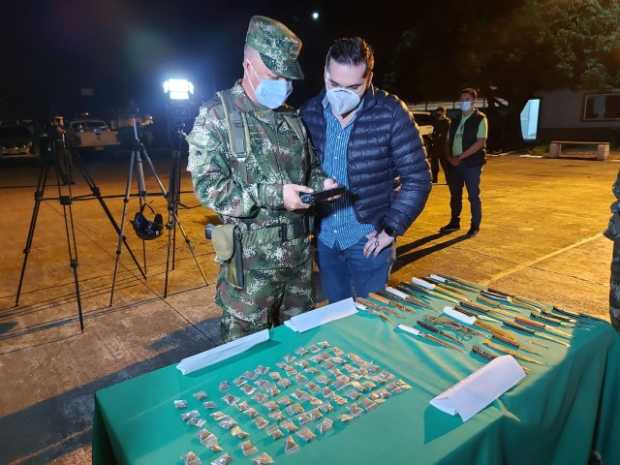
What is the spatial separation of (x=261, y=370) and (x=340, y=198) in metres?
1.13

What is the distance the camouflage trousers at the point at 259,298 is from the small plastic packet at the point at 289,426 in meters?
0.85

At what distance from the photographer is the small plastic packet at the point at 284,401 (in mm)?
1296

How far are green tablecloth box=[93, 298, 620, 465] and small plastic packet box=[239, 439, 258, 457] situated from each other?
1 cm

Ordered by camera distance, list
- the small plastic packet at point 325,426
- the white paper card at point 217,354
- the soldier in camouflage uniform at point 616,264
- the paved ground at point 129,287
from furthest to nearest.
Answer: the soldier in camouflage uniform at point 616,264, the paved ground at point 129,287, the white paper card at point 217,354, the small plastic packet at point 325,426

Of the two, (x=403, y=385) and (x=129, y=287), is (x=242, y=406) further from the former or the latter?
(x=129, y=287)

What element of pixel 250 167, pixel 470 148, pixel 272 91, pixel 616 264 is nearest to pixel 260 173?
pixel 250 167

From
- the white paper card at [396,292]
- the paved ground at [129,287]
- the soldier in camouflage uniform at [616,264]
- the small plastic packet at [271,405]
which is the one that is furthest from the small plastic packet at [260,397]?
the soldier in camouflage uniform at [616,264]

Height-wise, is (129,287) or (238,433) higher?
(238,433)

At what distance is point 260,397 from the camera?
4.30 ft

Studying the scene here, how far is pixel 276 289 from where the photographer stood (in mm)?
2092

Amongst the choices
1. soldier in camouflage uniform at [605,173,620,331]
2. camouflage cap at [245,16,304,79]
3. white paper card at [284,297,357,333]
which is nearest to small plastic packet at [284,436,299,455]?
white paper card at [284,297,357,333]

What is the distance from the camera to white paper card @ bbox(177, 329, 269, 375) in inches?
55.7

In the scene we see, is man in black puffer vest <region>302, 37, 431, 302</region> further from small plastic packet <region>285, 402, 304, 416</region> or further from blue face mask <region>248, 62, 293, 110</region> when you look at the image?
small plastic packet <region>285, 402, 304, 416</region>

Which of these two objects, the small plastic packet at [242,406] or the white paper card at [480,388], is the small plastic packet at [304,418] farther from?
the white paper card at [480,388]
